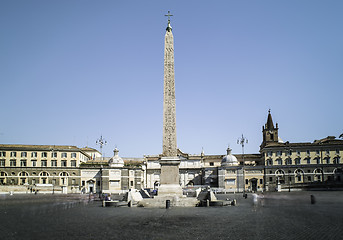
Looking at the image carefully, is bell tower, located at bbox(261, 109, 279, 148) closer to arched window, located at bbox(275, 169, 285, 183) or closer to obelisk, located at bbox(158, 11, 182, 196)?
arched window, located at bbox(275, 169, 285, 183)

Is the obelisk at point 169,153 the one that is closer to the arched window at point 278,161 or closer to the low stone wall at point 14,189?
the low stone wall at point 14,189

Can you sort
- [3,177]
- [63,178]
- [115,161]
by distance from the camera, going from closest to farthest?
[3,177] < [63,178] < [115,161]

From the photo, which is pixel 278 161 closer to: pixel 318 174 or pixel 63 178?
pixel 318 174

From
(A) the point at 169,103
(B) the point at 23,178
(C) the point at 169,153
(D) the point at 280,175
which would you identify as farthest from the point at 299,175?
(B) the point at 23,178

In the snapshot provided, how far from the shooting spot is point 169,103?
26906mm

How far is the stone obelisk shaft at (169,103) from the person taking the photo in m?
26.3


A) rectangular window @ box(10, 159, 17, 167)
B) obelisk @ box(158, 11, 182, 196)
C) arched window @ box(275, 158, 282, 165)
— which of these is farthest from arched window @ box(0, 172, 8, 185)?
arched window @ box(275, 158, 282, 165)

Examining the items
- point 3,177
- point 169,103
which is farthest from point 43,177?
point 169,103

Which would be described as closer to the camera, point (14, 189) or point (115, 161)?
point (14, 189)

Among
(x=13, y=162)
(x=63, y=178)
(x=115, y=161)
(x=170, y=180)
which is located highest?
(x=115, y=161)

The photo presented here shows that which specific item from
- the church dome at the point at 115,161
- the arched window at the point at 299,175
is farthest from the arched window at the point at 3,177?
the arched window at the point at 299,175

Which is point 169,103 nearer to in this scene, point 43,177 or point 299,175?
point 43,177

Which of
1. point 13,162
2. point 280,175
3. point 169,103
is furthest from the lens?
point 280,175

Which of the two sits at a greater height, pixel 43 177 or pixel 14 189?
pixel 43 177
